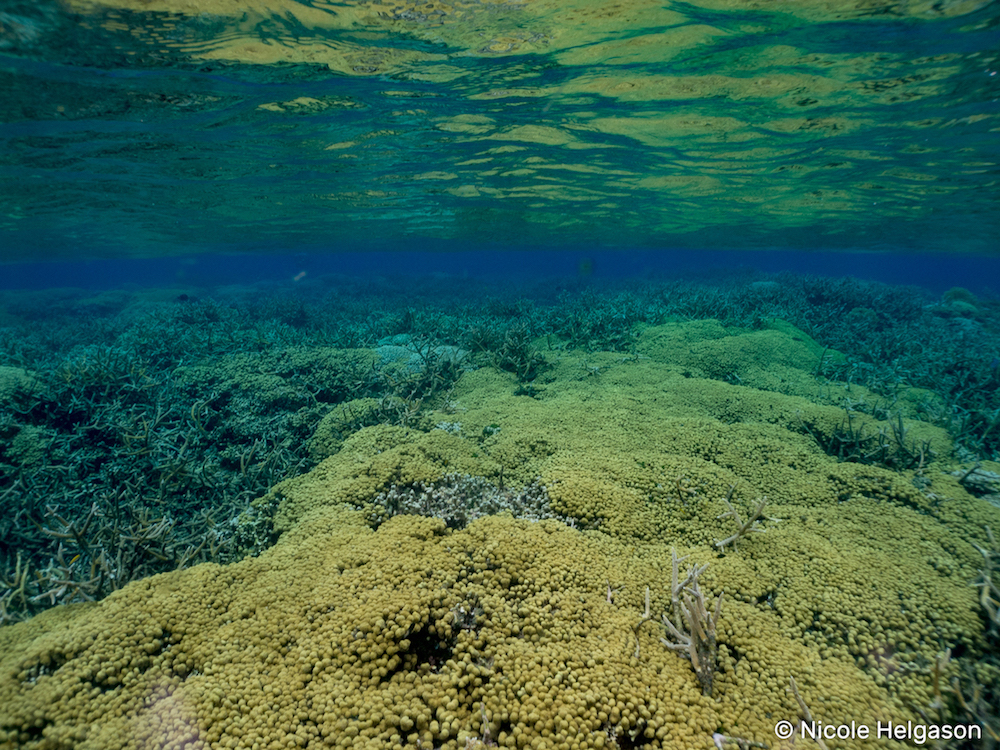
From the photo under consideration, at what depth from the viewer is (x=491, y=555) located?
4188mm

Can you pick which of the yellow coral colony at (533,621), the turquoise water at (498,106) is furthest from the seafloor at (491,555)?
the turquoise water at (498,106)

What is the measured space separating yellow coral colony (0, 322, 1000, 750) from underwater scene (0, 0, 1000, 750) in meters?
Result: 0.03

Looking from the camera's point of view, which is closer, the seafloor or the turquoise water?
the seafloor

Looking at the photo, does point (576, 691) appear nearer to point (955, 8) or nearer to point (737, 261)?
point (955, 8)

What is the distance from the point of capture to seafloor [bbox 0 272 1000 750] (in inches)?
119

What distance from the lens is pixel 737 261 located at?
301ft

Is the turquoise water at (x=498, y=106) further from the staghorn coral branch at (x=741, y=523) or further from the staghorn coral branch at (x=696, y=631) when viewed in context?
the staghorn coral branch at (x=696, y=631)

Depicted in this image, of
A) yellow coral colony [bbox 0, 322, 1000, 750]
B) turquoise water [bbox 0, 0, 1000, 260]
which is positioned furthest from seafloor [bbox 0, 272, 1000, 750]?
turquoise water [bbox 0, 0, 1000, 260]

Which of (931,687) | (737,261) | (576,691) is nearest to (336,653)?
(576,691)

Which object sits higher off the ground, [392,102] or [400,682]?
[392,102]

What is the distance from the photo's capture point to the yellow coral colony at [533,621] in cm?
291

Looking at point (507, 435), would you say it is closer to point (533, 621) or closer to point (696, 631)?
point (533, 621)

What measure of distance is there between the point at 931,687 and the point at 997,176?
26.7m

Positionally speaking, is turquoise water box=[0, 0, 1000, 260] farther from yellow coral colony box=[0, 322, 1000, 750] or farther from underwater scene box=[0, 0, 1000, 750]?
yellow coral colony box=[0, 322, 1000, 750]
